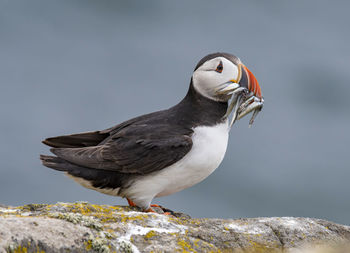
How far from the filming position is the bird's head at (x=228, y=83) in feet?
25.2

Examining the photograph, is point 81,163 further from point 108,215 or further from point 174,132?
point 108,215

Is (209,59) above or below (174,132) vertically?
above

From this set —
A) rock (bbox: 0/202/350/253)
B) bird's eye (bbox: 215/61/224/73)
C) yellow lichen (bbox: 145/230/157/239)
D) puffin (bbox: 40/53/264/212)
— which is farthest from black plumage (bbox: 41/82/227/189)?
yellow lichen (bbox: 145/230/157/239)

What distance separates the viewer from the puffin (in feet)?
23.4

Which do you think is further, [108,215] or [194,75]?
[194,75]

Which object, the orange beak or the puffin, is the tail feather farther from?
the orange beak

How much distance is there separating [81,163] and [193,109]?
1.68 metres

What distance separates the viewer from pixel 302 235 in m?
6.16

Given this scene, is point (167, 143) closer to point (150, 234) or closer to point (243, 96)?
point (243, 96)

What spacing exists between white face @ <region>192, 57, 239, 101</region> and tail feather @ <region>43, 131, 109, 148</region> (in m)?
1.52

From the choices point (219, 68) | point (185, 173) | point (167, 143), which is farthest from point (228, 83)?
point (185, 173)

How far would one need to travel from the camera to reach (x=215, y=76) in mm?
7703

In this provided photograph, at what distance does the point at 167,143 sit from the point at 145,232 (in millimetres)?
2244

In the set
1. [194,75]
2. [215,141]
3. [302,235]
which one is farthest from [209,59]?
[302,235]
